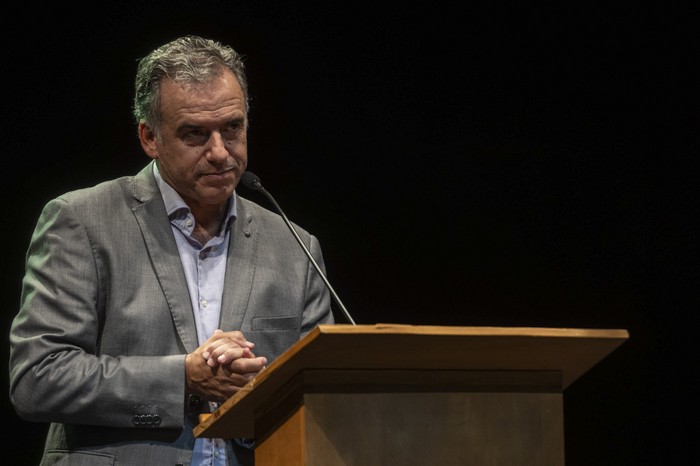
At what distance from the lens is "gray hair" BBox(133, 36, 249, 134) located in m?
2.48

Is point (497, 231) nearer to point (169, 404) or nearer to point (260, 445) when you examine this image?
point (169, 404)

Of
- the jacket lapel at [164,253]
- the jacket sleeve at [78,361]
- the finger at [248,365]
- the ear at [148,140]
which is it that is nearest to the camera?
the finger at [248,365]

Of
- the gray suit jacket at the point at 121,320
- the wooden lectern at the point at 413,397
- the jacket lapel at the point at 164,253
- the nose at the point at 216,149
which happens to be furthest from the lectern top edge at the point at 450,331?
Result: the nose at the point at 216,149

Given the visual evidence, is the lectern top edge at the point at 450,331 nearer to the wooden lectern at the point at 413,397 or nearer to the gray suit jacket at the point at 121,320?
the wooden lectern at the point at 413,397

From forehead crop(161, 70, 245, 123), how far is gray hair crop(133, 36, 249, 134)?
0.02 meters

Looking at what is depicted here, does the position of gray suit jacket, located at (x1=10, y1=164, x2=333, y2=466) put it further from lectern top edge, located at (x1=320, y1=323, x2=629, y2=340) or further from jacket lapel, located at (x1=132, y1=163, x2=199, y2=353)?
lectern top edge, located at (x1=320, y1=323, x2=629, y2=340)

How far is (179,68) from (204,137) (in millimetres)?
176

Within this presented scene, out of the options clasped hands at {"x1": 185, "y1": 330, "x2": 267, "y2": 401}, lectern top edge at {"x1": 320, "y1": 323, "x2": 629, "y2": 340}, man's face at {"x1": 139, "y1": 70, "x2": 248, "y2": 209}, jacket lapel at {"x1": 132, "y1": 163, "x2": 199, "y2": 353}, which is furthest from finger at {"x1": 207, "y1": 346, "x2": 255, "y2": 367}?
man's face at {"x1": 139, "y1": 70, "x2": 248, "y2": 209}

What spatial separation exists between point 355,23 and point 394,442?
2.40m

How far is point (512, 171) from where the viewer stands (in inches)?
153

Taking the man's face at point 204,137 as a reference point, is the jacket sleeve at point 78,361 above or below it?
below

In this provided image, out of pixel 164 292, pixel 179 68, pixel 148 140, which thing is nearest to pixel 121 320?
pixel 164 292

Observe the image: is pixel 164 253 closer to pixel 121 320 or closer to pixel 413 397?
pixel 121 320

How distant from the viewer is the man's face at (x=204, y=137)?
2447 millimetres
